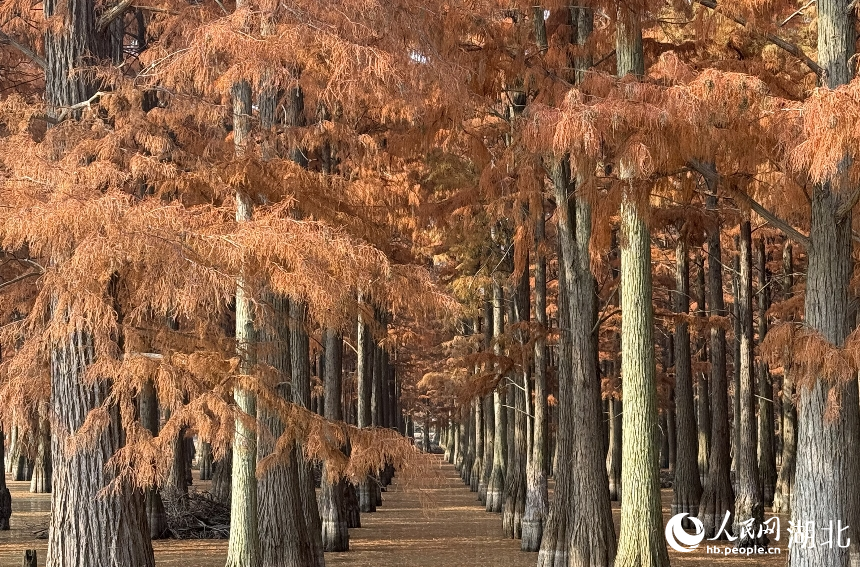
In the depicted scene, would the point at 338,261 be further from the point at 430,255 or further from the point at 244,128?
the point at 430,255

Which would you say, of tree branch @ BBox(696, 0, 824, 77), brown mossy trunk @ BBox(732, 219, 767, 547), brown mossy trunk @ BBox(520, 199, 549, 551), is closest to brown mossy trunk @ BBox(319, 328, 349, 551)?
brown mossy trunk @ BBox(520, 199, 549, 551)

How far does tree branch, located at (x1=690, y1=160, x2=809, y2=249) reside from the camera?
11.8 meters

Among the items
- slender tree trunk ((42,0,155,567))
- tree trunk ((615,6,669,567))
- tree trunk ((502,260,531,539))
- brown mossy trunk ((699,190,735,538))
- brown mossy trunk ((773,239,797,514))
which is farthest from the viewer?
brown mossy trunk ((773,239,797,514))

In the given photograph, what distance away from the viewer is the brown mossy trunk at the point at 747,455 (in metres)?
21.4

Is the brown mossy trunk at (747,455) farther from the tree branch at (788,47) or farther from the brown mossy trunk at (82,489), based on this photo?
the brown mossy trunk at (82,489)

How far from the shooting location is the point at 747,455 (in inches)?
860

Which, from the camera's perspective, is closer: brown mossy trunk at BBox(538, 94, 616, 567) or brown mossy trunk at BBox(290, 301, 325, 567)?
brown mossy trunk at BBox(538, 94, 616, 567)

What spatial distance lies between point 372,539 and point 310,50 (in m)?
16.1

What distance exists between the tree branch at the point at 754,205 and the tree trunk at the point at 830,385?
33cm

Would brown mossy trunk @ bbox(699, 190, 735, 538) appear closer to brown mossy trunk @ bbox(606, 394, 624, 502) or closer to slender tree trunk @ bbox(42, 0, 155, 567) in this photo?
brown mossy trunk @ bbox(606, 394, 624, 502)

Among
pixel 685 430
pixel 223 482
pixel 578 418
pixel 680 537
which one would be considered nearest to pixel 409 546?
pixel 680 537

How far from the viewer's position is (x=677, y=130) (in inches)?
435

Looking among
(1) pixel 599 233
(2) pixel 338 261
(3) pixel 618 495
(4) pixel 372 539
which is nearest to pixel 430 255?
(4) pixel 372 539

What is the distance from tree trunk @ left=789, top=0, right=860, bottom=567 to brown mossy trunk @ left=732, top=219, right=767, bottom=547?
29.5 ft
